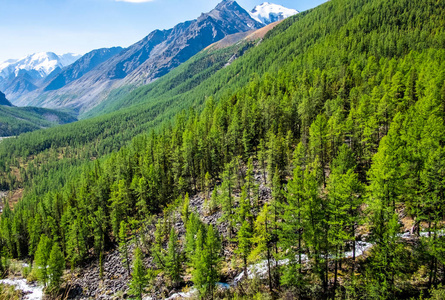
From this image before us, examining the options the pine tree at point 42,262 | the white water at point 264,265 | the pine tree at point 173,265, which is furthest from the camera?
the pine tree at point 42,262

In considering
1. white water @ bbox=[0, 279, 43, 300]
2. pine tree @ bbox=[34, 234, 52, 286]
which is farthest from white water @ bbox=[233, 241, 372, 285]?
white water @ bbox=[0, 279, 43, 300]

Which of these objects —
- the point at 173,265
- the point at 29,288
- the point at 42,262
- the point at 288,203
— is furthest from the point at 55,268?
the point at 288,203

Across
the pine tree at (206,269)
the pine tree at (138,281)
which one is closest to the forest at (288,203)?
the pine tree at (206,269)

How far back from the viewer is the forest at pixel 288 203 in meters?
30.5

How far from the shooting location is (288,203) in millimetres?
46719

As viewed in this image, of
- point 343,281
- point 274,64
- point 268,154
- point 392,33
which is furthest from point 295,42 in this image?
point 343,281

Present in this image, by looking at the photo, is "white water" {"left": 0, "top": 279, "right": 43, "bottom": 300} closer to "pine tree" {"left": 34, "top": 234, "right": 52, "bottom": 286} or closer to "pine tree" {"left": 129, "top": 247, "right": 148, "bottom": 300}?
"pine tree" {"left": 34, "top": 234, "right": 52, "bottom": 286}

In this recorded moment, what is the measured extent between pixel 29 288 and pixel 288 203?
62716 millimetres

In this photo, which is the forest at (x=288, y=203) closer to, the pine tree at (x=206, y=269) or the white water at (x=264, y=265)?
the pine tree at (x=206, y=269)

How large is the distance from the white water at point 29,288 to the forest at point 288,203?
3.52 metres

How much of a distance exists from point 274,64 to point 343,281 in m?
167

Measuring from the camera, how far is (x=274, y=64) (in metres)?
178

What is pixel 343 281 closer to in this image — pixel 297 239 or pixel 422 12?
pixel 297 239

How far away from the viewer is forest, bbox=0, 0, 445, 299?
30.5m
